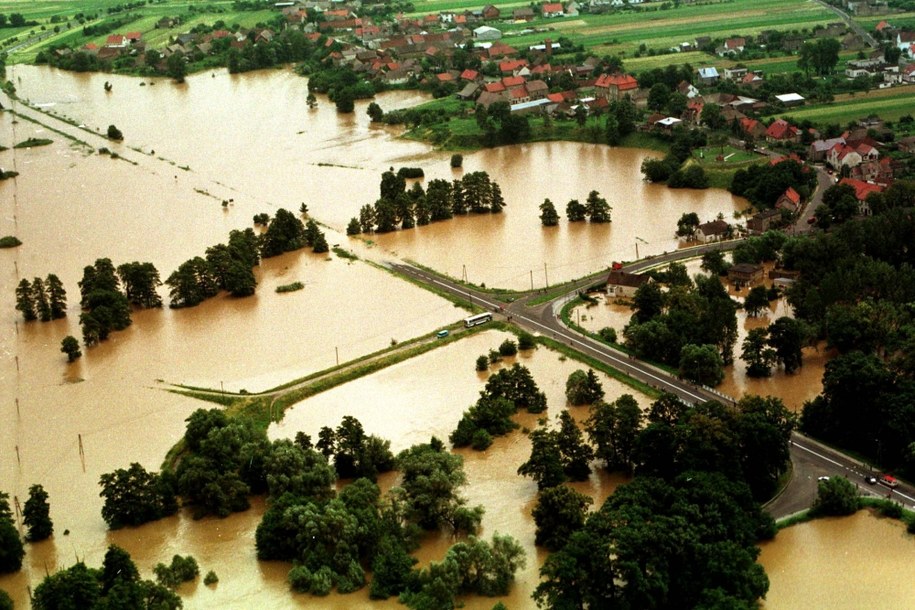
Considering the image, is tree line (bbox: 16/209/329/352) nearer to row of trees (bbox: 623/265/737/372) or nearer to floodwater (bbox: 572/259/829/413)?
floodwater (bbox: 572/259/829/413)

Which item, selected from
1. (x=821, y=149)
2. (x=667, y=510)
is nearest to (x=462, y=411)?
(x=667, y=510)

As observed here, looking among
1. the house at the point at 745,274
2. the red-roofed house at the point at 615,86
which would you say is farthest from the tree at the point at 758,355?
the red-roofed house at the point at 615,86

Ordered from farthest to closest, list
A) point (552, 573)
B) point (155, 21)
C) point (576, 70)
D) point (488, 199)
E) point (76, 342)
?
point (155, 21) → point (576, 70) → point (488, 199) → point (76, 342) → point (552, 573)

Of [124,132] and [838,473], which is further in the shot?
[124,132]

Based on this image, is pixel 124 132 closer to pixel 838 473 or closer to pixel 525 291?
pixel 525 291

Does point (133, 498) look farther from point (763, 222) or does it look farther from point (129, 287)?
point (763, 222)

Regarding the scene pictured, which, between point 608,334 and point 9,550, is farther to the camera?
point 608,334

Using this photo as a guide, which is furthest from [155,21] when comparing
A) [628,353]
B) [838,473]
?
[838,473]
